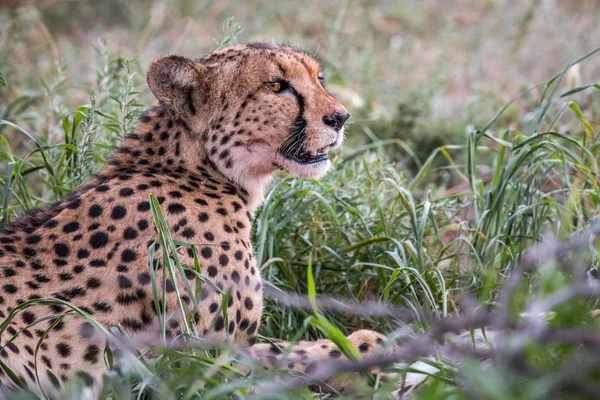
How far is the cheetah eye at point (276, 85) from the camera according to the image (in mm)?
3098

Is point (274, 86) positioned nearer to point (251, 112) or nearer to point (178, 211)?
point (251, 112)

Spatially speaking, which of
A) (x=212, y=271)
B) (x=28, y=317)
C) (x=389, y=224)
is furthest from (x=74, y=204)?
(x=389, y=224)

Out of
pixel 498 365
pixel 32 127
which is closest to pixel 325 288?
pixel 498 365

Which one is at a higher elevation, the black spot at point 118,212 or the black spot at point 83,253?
the black spot at point 118,212

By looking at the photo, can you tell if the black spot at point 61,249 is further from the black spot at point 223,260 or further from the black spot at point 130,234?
the black spot at point 223,260

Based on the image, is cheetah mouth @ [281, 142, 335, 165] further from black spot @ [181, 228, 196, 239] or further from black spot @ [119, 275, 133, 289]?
black spot @ [119, 275, 133, 289]

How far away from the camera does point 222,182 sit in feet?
10.1

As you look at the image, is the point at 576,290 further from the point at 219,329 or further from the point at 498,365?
the point at 219,329

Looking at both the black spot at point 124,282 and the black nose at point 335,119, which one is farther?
the black nose at point 335,119

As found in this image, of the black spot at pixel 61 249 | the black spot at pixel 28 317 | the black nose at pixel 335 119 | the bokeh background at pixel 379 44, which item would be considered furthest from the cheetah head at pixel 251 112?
the bokeh background at pixel 379 44

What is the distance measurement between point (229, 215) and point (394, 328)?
74 centimetres

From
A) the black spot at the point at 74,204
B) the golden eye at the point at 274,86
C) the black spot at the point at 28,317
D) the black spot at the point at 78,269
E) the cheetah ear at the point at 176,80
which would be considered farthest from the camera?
the golden eye at the point at 274,86

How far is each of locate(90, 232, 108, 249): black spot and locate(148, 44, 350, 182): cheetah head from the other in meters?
0.53

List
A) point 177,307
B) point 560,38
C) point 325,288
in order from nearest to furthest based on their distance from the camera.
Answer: point 177,307 → point 325,288 → point 560,38
